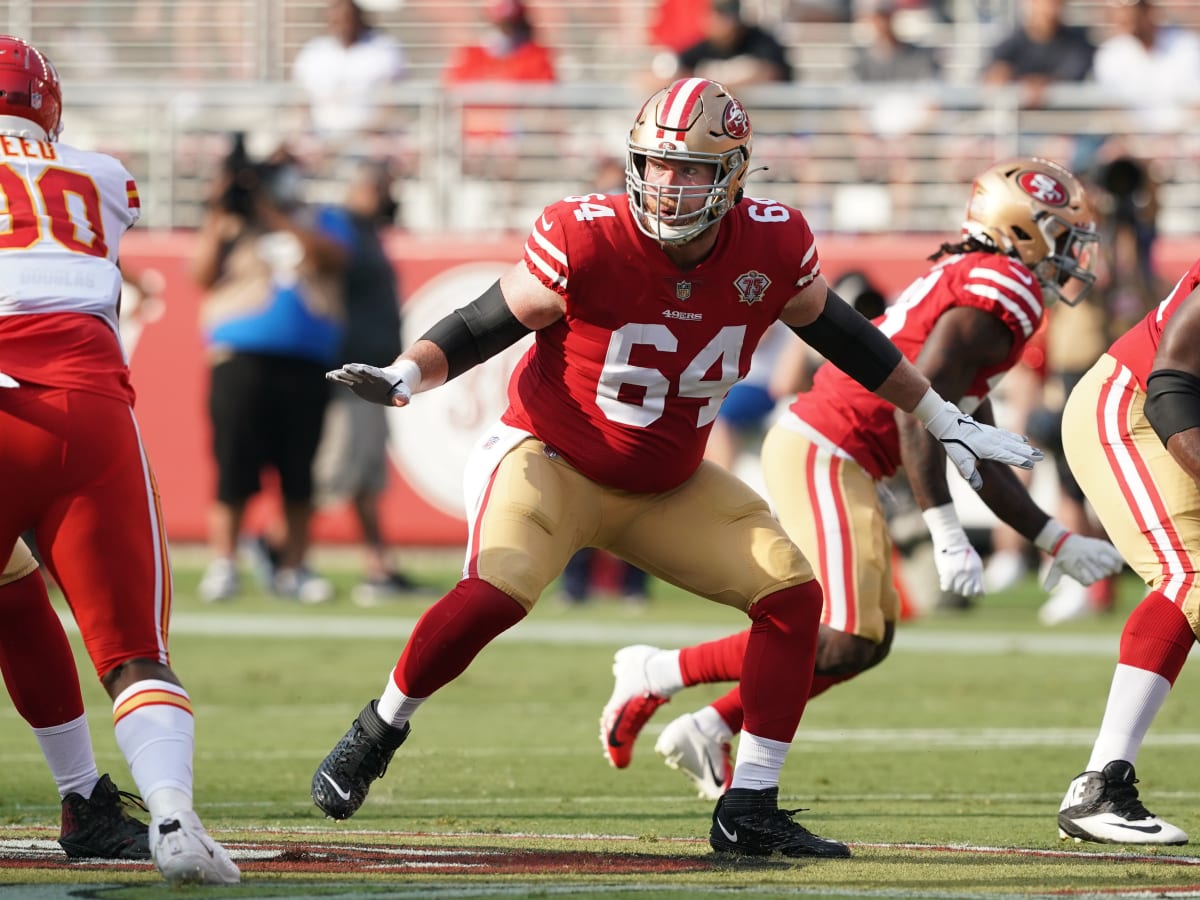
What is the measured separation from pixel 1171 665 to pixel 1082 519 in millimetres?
7112

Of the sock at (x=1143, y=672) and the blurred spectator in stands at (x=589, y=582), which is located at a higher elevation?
the sock at (x=1143, y=672)

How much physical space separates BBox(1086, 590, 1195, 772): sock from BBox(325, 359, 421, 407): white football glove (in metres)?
2.11

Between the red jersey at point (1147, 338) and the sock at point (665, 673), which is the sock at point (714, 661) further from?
the red jersey at point (1147, 338)

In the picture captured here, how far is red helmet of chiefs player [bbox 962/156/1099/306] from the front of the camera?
655cm

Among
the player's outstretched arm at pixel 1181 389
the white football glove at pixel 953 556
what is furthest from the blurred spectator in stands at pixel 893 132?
the player's outstretched arm at pixel 1181 389

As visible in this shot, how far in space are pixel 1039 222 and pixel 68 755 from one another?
3449mm

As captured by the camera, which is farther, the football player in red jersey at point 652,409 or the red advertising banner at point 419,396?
the red advertising banner at point 419,396

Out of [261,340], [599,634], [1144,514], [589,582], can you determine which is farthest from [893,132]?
[1144,514]

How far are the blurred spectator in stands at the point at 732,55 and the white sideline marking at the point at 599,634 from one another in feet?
16.1

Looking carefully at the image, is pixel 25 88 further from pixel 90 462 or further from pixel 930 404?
pixel 930 404

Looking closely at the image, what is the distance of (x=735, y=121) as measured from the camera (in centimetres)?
523

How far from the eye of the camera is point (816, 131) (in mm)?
15023

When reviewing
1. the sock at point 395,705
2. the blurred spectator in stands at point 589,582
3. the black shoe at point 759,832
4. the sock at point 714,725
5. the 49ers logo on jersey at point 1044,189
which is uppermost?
the 49ers logo on jersey at point 1044,189

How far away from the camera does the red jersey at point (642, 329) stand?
5156 millimetres
